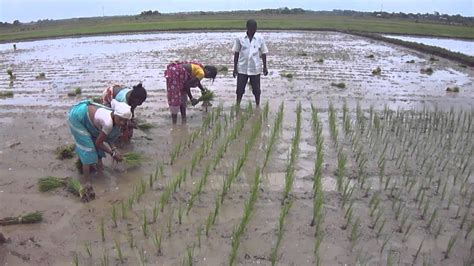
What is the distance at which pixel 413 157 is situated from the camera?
5094 mm

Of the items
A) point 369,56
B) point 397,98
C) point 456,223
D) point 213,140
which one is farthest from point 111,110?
point 369,56

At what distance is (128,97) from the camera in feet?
16.1

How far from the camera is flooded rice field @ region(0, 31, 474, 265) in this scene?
3.25 m

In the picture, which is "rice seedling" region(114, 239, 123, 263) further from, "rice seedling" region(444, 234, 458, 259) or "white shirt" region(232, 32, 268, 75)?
"white shirt" region(232, 32, 268, 75)

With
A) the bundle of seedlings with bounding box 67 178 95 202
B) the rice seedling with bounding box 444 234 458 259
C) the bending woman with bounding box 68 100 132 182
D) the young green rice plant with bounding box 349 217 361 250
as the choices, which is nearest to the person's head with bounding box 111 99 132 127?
the bending woman with bounding box 68 100 132 182

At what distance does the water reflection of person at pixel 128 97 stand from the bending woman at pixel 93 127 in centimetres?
36

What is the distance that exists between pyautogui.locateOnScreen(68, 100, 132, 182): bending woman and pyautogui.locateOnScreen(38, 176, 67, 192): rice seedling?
268 millimetres

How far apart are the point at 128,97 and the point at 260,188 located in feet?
6.10

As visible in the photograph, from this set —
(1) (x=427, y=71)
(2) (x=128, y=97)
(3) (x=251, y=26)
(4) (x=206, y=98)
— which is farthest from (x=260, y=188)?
(1) (x=427, y=71)

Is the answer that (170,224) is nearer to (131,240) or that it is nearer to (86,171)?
(131,240)

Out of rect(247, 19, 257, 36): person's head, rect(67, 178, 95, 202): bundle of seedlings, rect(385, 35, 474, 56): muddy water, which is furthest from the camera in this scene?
rect(385, 35, 474, 56): muddy water

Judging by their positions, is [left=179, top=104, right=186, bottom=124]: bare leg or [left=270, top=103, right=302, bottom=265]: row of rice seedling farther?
[left=179, top=104, right=186, bottom=124]: bare leg

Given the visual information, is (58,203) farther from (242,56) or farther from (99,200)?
(242,56)

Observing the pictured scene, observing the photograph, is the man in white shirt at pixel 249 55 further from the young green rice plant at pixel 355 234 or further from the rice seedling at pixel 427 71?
the rice seedling at pixel 427 71
